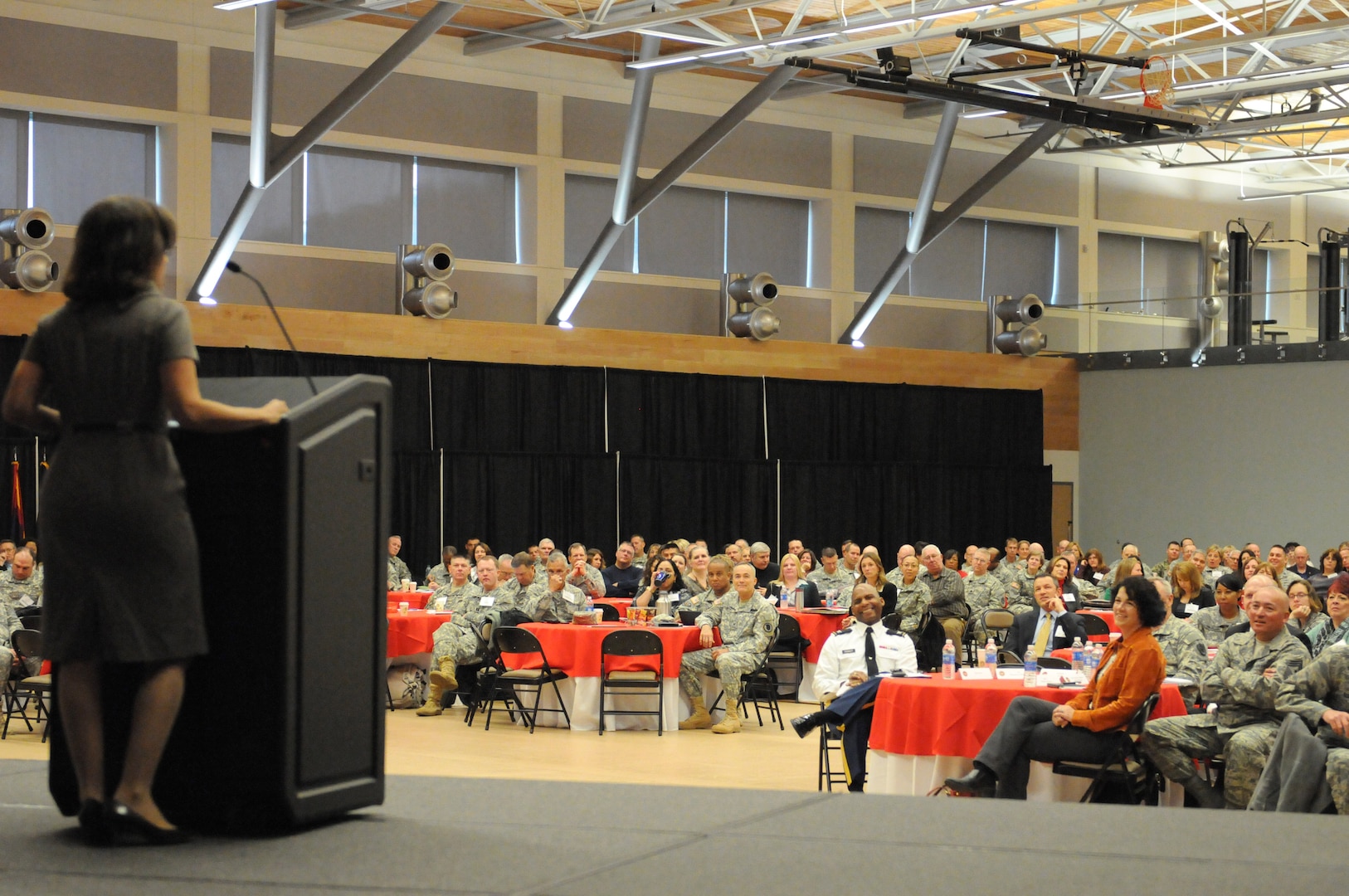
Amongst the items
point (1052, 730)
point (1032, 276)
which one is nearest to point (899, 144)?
point (1032, 276)

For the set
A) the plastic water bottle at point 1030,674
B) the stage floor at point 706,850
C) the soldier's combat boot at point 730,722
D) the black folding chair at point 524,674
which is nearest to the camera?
the stage floor at point 706,850

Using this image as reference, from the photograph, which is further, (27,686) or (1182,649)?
(27,686)

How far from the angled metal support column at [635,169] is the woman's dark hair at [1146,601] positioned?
37.6 ft

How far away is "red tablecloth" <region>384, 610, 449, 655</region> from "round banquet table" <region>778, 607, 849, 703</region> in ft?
8.70

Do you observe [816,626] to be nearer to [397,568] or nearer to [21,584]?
[397,568]

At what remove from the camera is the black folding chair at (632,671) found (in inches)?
396

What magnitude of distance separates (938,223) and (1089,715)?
46.7ft

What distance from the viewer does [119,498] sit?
2486mm

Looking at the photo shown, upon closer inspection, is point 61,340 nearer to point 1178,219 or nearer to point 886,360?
point 886,360

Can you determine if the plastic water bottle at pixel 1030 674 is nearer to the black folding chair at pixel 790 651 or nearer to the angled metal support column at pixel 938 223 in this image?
the black folding chair at pixel 790 651

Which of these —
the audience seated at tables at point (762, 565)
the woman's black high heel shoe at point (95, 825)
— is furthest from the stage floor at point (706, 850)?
the audience seated at tables at point (762, 565)

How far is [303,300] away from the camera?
17.0 metres

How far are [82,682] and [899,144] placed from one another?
1966 cm

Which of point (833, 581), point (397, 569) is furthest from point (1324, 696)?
point (397, 569)
